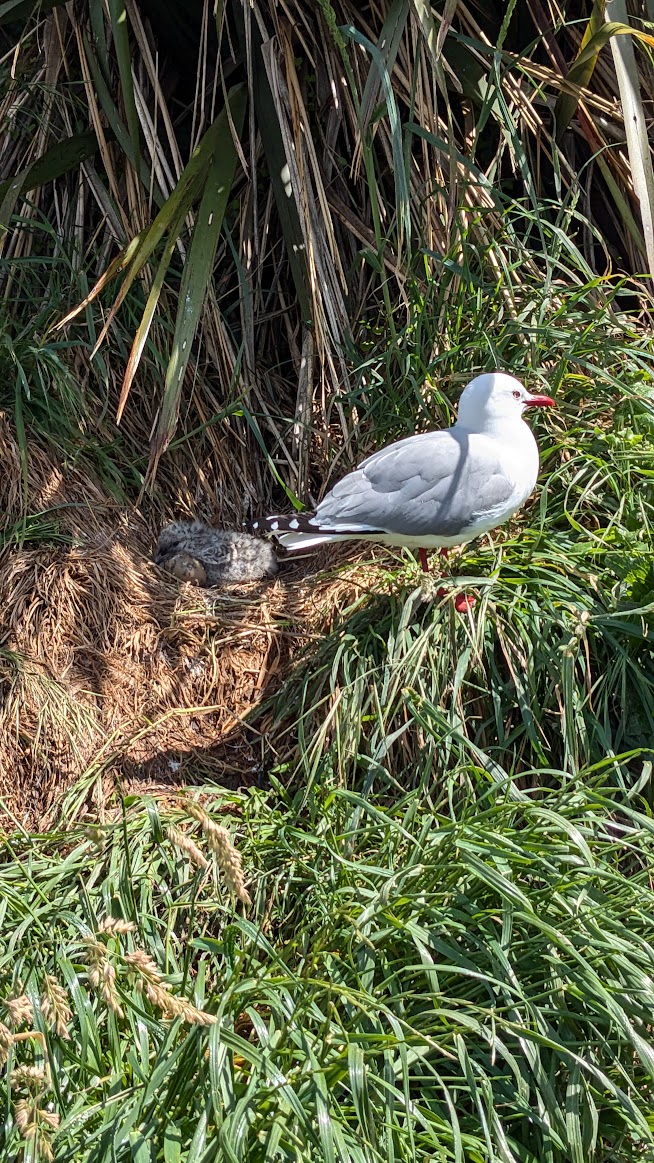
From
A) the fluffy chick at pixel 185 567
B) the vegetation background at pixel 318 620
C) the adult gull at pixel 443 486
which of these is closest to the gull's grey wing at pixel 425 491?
the adult gull at pixel 443 486

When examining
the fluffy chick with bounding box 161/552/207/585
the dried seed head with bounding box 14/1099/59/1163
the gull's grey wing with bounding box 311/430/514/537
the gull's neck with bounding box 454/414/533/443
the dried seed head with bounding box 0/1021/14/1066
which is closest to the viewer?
the dried seed head with bounding box 14/1099/59/1163

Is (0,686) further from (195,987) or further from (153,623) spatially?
(195,987)

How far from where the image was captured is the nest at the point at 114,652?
306 cm

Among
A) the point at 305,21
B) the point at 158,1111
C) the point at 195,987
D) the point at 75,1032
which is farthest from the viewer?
the point at 305,21

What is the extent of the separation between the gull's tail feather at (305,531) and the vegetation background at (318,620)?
21cm

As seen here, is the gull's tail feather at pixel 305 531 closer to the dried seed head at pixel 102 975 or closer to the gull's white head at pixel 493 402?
the gull's white head at pixel 493 402

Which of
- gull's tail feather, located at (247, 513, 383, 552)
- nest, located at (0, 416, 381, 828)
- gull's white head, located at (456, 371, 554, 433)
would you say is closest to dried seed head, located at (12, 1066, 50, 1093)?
nest, located at (0, 416, 381, 828)

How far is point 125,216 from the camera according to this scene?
389 cm

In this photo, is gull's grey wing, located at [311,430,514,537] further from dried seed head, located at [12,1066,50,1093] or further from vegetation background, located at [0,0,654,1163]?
dried seed head, located at [12,1066,50,1093]

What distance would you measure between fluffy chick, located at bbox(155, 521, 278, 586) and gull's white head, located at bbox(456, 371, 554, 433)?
2.72 ft

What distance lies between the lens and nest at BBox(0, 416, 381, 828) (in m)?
3.06

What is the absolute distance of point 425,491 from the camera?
3.07 m

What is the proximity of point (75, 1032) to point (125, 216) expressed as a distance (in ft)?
8.72

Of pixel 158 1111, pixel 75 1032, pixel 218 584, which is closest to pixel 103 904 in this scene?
pixel 75 1032
